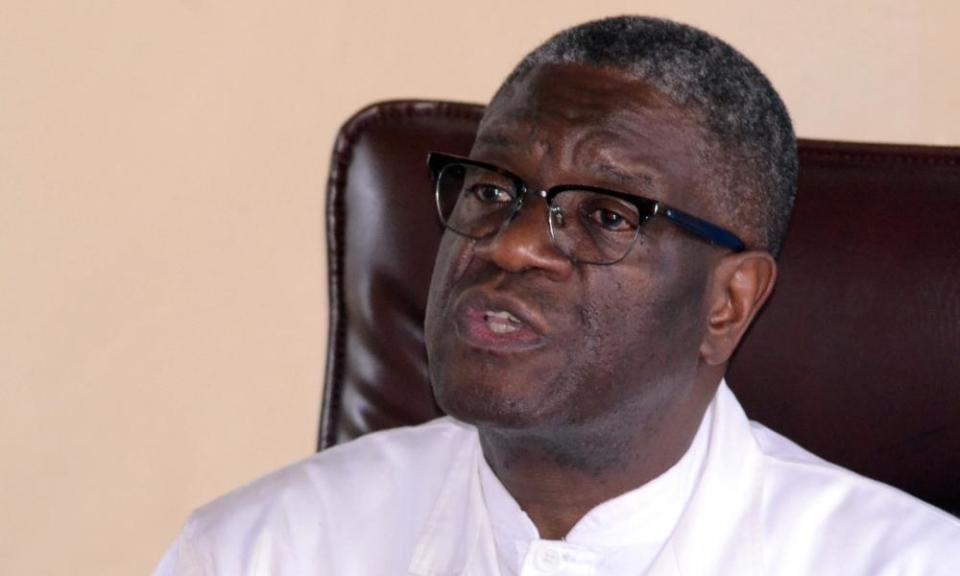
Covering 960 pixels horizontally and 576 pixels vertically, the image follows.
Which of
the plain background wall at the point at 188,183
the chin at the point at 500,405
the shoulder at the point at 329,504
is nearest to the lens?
the chin at the point at 500,405

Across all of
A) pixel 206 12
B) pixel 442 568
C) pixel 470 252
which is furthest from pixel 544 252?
pixel 206 12

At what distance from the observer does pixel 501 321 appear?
1612 mm

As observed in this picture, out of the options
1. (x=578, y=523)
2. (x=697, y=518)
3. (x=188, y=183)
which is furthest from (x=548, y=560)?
(x=188, y=183)

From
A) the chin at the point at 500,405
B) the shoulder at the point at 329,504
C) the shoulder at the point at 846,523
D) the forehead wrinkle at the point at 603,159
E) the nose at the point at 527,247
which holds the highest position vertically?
the forehead wrinkle at the point at 603,159

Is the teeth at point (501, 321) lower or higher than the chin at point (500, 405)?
higher

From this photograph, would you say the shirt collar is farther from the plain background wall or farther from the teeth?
the plain background wall

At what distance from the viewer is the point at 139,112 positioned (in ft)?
7.20

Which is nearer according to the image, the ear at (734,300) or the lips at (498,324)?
the lips at (498,324)

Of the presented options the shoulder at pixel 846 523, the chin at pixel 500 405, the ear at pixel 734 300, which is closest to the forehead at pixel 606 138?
the ear at pixel 734 300

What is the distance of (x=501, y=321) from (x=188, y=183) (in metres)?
0.75

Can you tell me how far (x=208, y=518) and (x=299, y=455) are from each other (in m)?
0.48

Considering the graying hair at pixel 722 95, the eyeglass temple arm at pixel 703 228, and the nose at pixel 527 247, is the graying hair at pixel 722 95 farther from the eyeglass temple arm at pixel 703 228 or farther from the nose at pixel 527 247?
the nose at pixel 527 247

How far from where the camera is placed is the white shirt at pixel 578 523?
170cm

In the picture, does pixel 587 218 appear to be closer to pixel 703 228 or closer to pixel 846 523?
pixel 703 228
